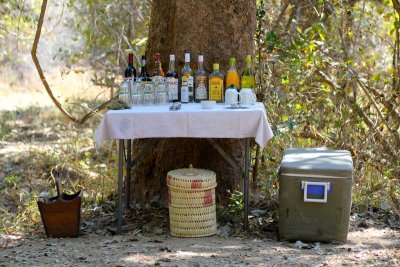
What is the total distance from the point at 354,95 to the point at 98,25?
3.90m

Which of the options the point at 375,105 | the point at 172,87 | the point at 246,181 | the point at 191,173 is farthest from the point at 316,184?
the point at 375,105

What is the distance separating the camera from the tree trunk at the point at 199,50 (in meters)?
5.77

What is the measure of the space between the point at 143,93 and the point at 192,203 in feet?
2.84

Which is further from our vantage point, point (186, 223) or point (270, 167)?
point (270, 167)

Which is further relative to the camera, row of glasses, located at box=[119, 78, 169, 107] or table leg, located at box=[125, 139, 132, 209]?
table leg, located at box=[125, 139, 132, 209]

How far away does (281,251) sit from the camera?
496 centimetres

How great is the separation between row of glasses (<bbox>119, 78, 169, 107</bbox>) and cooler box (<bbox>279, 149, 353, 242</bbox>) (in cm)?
102

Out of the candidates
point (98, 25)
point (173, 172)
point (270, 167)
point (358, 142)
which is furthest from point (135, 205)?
point (98, 25)

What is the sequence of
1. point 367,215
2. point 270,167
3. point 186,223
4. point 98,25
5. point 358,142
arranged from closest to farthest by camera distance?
1. point 186,223
2. point 367,215
3. point 270,167
4. point 358,142
5. point 98,25

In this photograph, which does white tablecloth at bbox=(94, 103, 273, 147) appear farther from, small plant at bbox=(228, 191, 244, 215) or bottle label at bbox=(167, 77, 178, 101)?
small plant at bbox=(228, 191, 244, 215)

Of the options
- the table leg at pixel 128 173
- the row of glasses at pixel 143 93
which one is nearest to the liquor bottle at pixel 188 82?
the row of glasses at pixel 143 93

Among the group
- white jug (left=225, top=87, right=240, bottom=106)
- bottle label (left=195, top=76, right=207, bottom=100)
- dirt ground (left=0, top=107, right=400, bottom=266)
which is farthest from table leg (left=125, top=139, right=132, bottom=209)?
white jug (left=225, top=87, right=240, bottom=106)

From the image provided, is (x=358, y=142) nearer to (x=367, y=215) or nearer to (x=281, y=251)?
(x=367, y=215)

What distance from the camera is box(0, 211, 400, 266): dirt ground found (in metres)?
4.70
